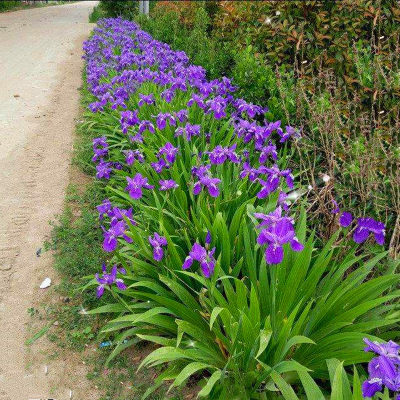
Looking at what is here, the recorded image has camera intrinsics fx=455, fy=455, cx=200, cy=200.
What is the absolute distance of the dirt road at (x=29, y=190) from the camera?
227cm

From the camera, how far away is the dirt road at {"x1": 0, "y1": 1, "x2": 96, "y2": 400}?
227 centimetres

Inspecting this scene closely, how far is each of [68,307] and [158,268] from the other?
654mm

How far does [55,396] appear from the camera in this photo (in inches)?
84.9

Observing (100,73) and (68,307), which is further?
(100,73)

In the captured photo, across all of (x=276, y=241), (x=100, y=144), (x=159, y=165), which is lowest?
(x=100, y=144)

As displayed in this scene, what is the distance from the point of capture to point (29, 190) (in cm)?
411

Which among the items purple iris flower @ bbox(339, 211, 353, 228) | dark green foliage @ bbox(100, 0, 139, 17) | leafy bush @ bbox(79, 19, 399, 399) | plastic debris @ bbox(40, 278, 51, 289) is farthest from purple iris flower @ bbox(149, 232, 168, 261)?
dark green foliage @ bbox(100, 0, 139, 17)

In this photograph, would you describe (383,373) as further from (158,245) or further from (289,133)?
(289,133)

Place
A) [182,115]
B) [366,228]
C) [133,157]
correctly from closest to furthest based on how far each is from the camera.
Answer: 1. [366,228]
2. [133,157]
3. [182,115]

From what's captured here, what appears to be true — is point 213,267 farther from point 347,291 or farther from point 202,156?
point 202,156

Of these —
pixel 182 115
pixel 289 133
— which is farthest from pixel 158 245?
pixel 182 115

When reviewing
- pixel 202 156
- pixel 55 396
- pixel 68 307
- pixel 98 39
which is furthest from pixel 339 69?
pixel 98 39

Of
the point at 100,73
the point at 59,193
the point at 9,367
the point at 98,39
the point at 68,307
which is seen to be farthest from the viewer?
the point at 98,39

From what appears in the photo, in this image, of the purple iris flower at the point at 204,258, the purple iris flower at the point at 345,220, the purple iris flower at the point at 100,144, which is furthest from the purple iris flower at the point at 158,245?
the purple iris flower at the point at 100,144
